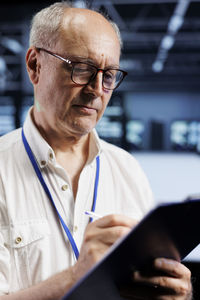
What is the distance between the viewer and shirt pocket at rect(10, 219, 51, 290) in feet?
3.53

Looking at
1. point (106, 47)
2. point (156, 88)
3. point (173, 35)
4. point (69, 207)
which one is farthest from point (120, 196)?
point (173, 35)

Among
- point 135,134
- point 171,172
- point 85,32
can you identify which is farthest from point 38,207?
point 171,172

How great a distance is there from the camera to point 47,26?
3.99 ft

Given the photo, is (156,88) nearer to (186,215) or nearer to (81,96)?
(81,96)

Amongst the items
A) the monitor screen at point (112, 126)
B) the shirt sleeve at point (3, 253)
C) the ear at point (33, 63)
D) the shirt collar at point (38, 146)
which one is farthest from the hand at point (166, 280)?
the monitor screen at point (112, 126)

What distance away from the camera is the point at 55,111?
119 cm

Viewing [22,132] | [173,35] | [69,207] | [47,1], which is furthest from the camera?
[173,35]

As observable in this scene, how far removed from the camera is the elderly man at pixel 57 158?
1.09 m

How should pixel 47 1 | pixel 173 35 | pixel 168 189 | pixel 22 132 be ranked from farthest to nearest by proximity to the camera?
pixel 173 35 < pixel 168 189 < pixel 47 1 < pixel 22 132

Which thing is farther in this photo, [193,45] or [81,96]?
[193,45]

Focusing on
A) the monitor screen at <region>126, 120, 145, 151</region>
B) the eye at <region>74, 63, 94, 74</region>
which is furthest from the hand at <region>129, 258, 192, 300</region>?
the monitor screen at <region>126, 120, 145, 151</region>

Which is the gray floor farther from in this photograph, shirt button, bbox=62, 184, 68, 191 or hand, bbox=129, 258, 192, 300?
hand, bbox=129, 258, 192, 300

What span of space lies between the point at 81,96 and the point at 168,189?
10.2 feet

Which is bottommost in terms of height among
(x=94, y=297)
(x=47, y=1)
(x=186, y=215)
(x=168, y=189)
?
(x=168, y=189)
